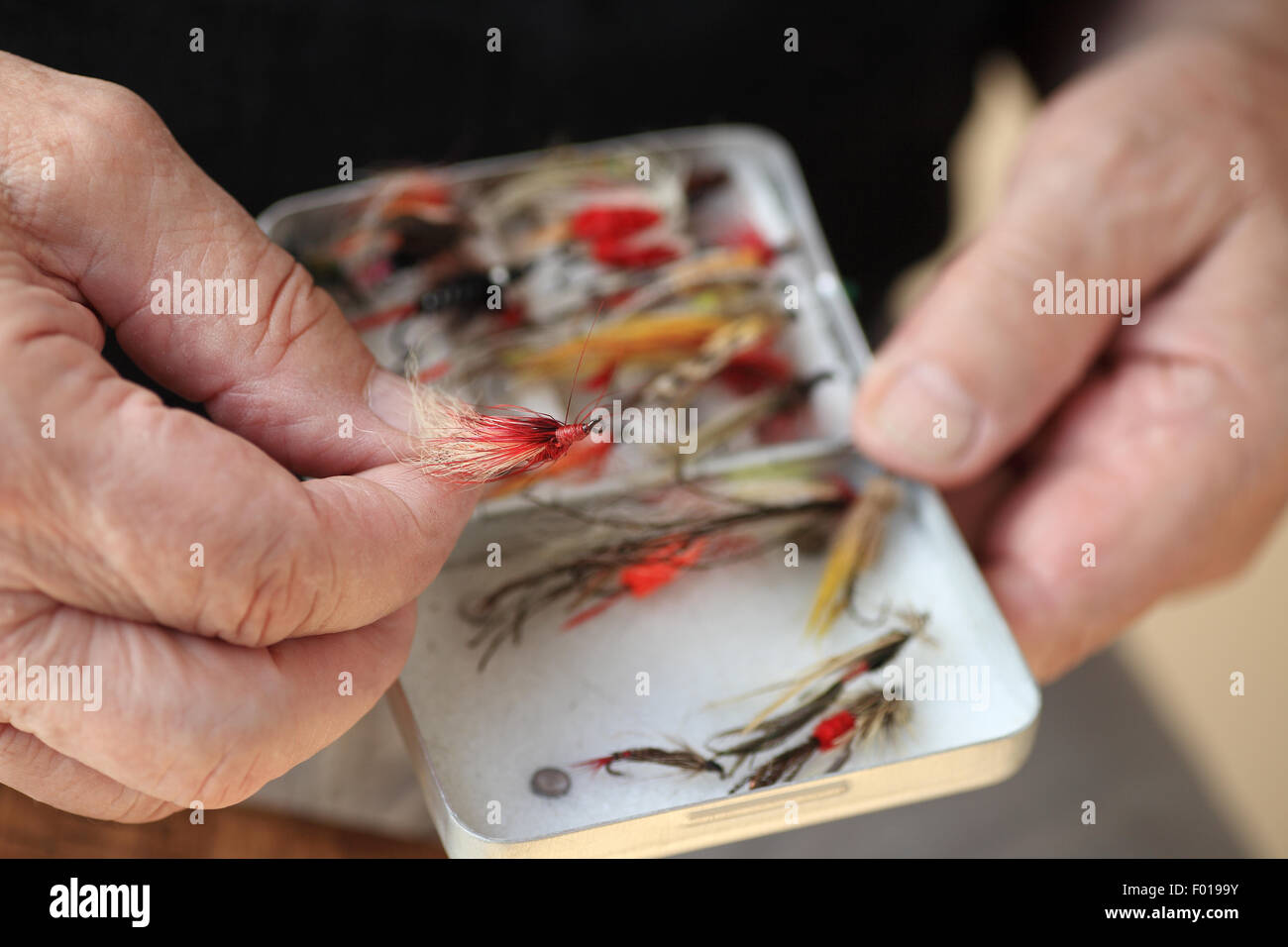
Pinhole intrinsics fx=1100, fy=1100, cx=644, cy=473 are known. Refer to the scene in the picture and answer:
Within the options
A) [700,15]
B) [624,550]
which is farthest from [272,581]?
[700,15]

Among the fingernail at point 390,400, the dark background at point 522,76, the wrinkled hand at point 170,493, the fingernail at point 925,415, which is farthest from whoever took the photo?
the dark background at point 522,76

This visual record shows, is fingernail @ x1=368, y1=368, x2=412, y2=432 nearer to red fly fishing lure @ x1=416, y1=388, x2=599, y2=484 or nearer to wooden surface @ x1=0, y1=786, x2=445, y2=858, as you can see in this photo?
red fly fishing lure @ x1=416, y1=388, x2=599, y2=484

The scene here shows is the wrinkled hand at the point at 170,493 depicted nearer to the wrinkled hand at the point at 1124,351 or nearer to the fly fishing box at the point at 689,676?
the fly fishing box at the point at 689,676

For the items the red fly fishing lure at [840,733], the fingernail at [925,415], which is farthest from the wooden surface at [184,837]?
the fingernail at [925,415]

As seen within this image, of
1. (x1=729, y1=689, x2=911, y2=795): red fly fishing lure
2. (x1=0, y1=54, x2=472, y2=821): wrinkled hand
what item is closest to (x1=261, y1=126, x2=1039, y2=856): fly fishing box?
(x1=729, y1=689, x2=911, y2=795): red fly fishing lure

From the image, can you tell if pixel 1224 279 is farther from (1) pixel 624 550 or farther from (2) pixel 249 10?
(2) pixel 249 10

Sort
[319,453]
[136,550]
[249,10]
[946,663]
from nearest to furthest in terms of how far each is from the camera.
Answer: [136,550], [319,453], [946,663], [249,10]
